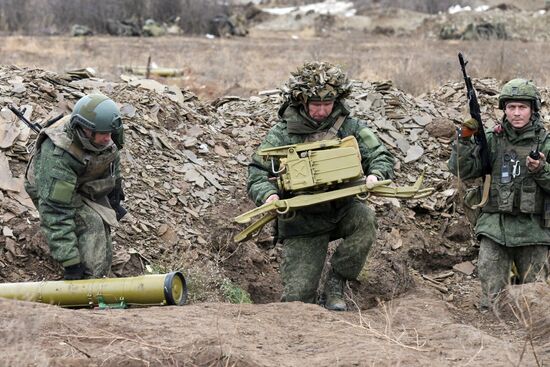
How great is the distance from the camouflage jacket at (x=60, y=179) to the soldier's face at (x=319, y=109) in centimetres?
145

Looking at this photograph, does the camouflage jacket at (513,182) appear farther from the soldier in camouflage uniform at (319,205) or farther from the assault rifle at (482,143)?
the soldier in camouflage uniform at (319,205)

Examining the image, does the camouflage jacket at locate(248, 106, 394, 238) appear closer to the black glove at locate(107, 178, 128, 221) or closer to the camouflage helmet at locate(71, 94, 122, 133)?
the black glove at locate(107, 178, 128, 221)

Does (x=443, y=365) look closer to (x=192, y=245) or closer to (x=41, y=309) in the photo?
(x=41, y=309)

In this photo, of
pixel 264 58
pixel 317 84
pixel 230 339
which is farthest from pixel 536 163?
pixel 264 58

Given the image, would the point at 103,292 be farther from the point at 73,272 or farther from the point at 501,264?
the point at 501,264

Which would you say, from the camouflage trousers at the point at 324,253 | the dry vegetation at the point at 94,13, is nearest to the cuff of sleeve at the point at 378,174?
the camouflage trousers at the point at 324,253

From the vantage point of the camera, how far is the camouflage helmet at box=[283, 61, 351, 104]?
6879 mm

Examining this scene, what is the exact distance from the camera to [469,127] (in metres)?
7.04

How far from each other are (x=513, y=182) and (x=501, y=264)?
67cm

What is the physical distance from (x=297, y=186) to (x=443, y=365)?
2.08 meters

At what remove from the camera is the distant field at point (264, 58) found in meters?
16.8

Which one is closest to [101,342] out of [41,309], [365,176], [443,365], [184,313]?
[41,309]

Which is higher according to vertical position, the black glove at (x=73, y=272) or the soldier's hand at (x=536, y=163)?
the soldier's hand at (x=536, y=163)

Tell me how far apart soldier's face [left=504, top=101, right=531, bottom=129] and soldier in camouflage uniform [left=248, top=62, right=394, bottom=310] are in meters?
0.95
